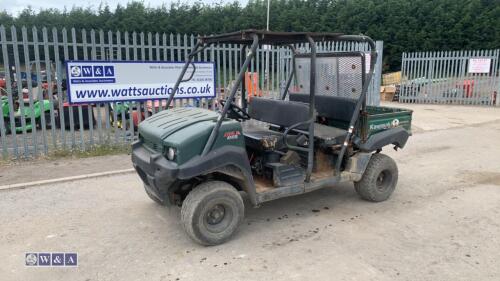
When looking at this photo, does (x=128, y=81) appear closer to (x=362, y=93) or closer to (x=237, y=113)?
(x=237, y=113)

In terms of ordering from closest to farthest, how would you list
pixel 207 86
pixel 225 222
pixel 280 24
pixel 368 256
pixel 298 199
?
pixel 368 256, pixel 225 222, pixel 298 199, pixel 207 86, pixel 280 24

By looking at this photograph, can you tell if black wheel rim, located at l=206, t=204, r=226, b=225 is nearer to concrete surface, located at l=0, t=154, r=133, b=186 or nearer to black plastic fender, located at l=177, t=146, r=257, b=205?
black plastic fender, located at l=177, t=146, r=257, b=205

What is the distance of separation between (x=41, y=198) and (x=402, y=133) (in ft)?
15.6

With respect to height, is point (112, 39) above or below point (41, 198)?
above

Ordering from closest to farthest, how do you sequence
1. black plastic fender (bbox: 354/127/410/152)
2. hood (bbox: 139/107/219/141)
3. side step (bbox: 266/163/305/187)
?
1. hood (bbox: 139/107/219/141)
2. side step (bbox: 266/163/305/187)
3. black plastic fender (bbox: 354/127/410/152)

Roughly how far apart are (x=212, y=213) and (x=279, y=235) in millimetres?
747

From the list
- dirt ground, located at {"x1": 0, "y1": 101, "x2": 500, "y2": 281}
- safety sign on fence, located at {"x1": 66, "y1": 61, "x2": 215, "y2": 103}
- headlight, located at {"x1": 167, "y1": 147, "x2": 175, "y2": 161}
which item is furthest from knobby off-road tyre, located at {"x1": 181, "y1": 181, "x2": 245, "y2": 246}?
safety sign on fence, located at {"x1": 66, "y1": 61, "x2": 215, "y2": 103}

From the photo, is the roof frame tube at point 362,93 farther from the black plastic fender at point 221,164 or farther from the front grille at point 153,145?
the front grille at point 153,145

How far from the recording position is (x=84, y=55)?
7.42 metres

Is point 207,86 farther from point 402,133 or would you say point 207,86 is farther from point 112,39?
point 402,133

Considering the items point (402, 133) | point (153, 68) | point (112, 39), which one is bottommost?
point (402, 133)

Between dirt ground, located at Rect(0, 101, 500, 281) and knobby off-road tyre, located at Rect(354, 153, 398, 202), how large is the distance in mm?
140

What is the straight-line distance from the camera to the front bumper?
11.9 feet

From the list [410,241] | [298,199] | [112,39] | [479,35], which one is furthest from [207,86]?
[479,35]
